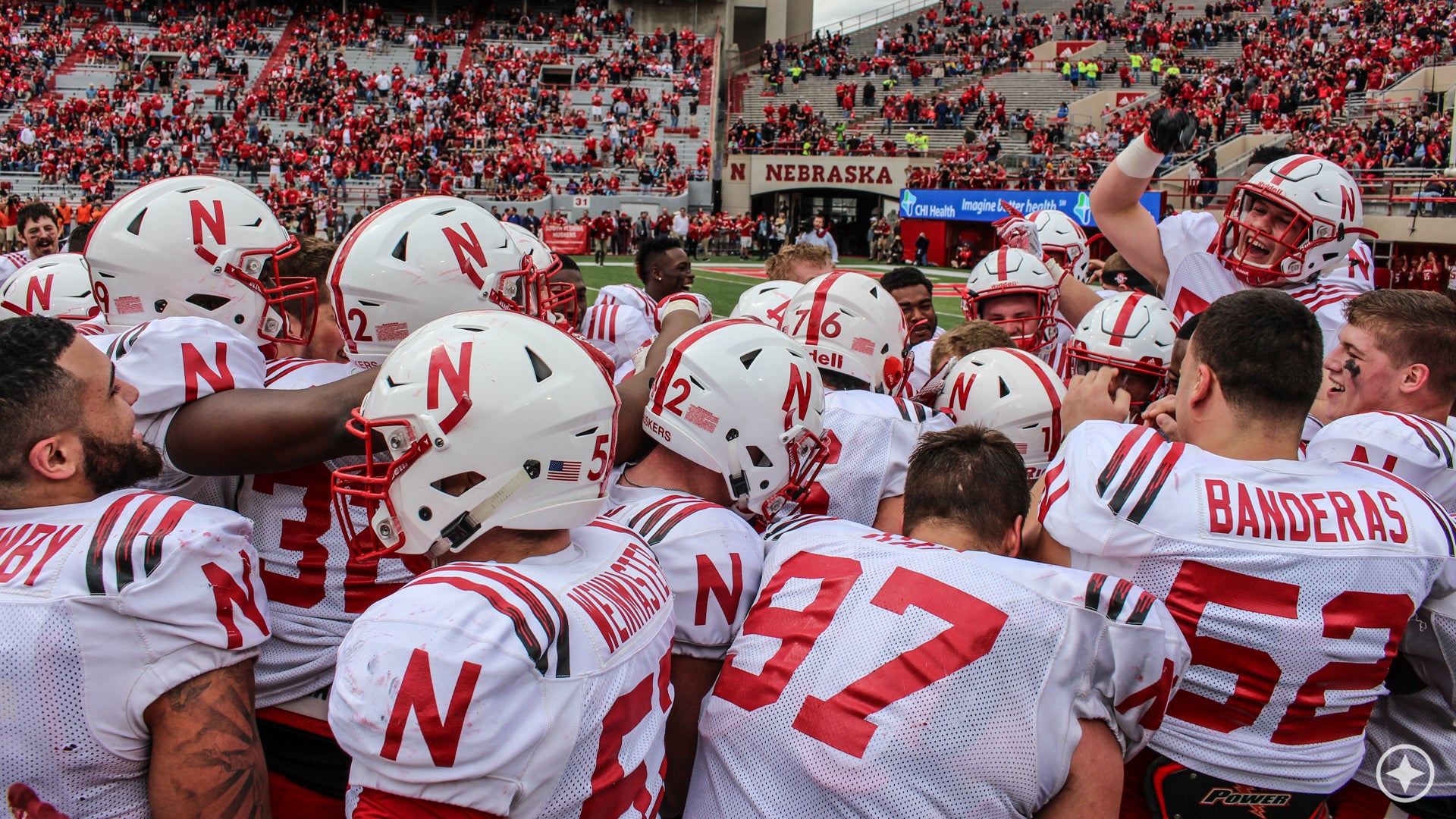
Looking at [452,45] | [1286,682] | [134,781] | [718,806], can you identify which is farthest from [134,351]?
[452,45]

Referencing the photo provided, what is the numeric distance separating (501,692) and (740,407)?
1.22 m

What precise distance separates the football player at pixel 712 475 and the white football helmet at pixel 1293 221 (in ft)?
8.50

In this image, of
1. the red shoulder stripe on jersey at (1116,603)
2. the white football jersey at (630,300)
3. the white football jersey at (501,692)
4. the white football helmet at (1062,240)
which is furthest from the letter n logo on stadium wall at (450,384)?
the white football helmet at (1062,240)

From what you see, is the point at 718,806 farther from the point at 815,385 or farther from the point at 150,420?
the point at 150,420

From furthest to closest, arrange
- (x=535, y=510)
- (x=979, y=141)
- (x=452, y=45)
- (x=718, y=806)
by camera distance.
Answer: (x=452, y=45) < (x=979, y=141) < (x=718, y=806) < (x=535, y=510)

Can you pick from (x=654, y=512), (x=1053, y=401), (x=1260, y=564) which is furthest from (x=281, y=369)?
(x=1053, y=401)

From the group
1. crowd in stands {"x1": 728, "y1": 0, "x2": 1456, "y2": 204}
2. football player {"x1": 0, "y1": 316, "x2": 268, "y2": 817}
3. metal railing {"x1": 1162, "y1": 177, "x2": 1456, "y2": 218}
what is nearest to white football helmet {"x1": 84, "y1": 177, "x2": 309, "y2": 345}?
football player {"x1": 0, "y1": 316, "x2": 268, "y2": 817}

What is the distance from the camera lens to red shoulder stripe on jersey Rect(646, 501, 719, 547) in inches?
97.0

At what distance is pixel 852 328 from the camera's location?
4078 millimetres

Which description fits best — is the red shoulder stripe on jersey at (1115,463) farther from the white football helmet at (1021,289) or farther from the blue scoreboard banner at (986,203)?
the blue scoreboard banner at (986,203)

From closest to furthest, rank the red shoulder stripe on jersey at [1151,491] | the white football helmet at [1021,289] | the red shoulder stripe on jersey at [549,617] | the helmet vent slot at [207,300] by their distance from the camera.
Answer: the red shoulder stripe on jersey at [549,617] < the red shoulder stripe on jersey at [1151,491] < the helmet vent slot at [207,300] < the white football helmet at [1021,289]

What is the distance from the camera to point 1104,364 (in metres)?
4.44

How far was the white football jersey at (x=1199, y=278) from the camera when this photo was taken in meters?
4.63

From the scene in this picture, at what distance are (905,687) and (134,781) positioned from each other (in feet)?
5.01
